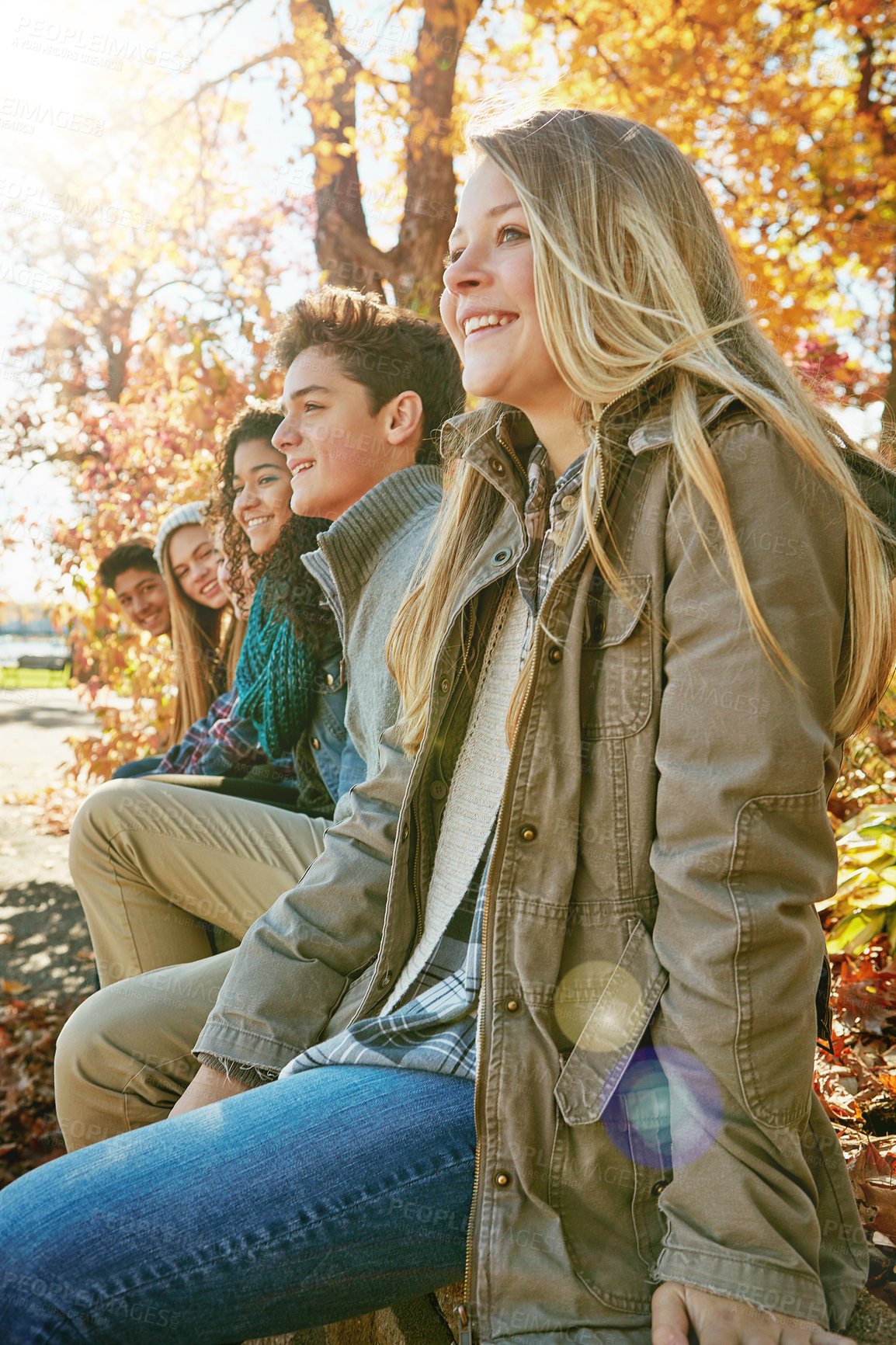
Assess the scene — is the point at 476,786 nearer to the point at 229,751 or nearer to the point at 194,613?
the point at 229,751

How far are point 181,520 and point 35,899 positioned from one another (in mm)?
3335

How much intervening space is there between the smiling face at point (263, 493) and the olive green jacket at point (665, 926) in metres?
2.25

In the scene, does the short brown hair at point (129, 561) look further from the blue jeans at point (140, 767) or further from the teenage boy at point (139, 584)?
the blue jeans at point (140, 767)

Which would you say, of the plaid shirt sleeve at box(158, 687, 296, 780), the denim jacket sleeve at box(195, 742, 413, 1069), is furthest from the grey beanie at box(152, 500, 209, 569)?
the denim jacket sleeve at box(195, 742, 413, 1069)

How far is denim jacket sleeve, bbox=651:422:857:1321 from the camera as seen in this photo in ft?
4.04

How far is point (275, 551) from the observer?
3512mm

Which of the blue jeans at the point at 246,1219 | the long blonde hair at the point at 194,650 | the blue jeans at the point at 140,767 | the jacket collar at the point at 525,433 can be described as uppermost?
the jacket collar at the point at 525,433

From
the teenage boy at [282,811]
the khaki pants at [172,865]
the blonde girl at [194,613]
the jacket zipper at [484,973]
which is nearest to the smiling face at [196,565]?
the blonde girl at [194,613]

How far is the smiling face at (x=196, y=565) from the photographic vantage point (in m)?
4.49

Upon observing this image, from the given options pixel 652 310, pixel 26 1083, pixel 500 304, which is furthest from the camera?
pixel 26 1083

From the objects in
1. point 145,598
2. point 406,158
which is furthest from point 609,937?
point 406,158

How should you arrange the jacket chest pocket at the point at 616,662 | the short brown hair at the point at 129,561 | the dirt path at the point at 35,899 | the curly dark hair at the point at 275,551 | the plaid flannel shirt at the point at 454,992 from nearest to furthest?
1. the jacket chest pocket at the point at 616,662
2. the plaid flannel shirt at the point at 454,992
3. the curly dark hair at the point at 275,551
4. the short brown hair at the point at 129,561
5. the dirt path at the point at 35,899

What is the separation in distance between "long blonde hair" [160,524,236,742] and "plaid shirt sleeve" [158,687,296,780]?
0.75 meters

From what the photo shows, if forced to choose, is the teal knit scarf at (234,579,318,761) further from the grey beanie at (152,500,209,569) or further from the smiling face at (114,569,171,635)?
the smiling face at (114,569,171,635)
